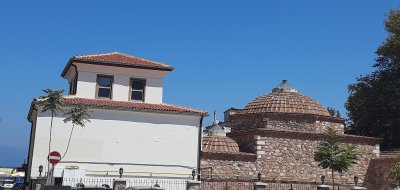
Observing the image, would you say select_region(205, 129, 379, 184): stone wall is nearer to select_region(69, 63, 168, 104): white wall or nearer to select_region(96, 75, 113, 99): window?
select_region(69, 63, 168, 104): white wall

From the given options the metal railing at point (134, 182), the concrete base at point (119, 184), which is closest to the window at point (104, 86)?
the metal railing at point (134, 182)

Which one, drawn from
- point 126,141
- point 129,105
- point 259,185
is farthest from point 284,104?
point 126,141

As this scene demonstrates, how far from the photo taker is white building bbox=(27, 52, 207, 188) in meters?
26.2

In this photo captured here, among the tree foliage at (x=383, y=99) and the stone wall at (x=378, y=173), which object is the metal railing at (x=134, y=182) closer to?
the stone wall at (x=378, y=173)

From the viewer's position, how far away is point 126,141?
27.2 metres

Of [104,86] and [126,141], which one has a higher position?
[104,86]

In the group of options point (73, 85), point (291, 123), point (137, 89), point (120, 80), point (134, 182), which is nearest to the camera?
point (134, 182)

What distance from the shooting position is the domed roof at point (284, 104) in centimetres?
3444

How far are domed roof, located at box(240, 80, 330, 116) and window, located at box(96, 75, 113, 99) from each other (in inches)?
426

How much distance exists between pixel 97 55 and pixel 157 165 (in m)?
7.56

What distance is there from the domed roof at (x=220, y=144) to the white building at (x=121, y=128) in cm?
343

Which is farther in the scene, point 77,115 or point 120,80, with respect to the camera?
point 120,80

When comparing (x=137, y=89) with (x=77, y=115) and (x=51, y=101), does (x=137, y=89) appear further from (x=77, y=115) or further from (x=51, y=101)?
(x=51, y=101)

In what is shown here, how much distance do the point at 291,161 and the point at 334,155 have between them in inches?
125
